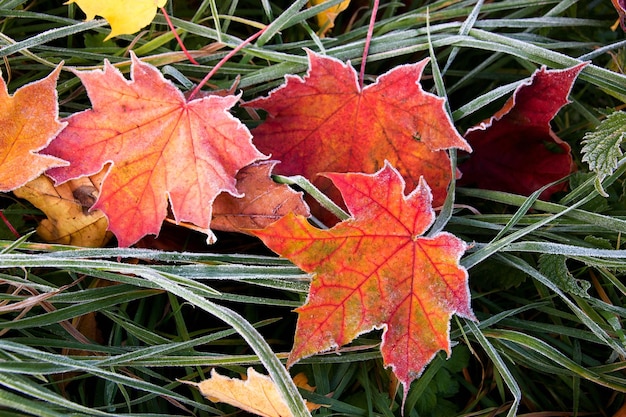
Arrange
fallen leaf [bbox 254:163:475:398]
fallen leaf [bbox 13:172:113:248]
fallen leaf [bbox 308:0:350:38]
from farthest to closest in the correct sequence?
1. fallen leaf [bbox 308:0:350:38]
2. fallen leaf [bbox 13:172:113:248]
3. fallen leaf [bbox 254:163:475:398]

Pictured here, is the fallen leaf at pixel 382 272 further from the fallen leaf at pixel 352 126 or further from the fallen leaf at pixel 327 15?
the fallen leaf at pixel 327 15

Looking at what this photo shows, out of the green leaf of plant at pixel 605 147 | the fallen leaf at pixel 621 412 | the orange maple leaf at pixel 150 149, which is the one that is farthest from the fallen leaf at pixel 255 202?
the fallen leaf at pixel 621 412

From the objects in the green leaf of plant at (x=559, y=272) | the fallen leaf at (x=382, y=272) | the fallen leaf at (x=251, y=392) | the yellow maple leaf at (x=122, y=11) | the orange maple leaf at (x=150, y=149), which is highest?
the yellow maple leaf at (x=122, y=11)

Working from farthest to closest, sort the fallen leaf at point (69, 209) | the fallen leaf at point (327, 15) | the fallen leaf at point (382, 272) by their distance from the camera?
the fallen leaf at point (327, 15) → the fallen leaf at point (69, 209) → the fallen leaf at point (382, 272)

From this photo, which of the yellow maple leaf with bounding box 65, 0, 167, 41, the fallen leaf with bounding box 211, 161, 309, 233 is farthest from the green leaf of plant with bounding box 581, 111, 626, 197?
the yellow maple leaf with bounding box 65, 0, 167, 41

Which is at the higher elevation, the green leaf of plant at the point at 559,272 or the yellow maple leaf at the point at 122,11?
the yellow maple leaf at the point at 122,11

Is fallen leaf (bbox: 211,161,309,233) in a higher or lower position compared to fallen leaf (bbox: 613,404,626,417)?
higher

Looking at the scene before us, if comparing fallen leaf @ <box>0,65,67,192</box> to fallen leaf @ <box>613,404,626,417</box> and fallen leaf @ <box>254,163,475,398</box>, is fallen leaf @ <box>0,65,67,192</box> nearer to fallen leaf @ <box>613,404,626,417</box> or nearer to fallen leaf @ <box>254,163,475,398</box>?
fallen leaf @ <box>254,163,475,398</box>

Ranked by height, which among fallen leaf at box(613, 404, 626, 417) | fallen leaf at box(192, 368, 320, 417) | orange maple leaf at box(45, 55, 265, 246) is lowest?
fallen leaf at box(613, 404, 626, 417)
